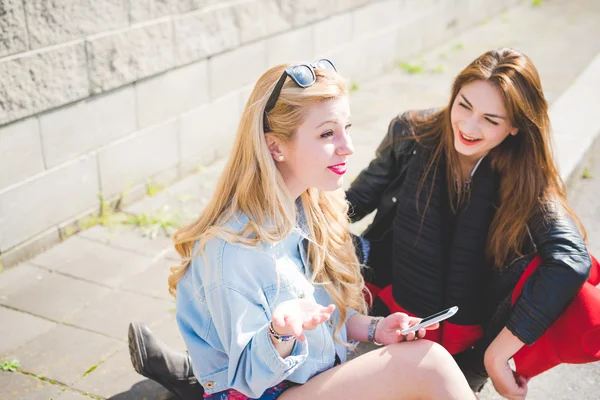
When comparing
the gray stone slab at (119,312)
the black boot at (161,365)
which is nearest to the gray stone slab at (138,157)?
the gray stone slab at (119,312)

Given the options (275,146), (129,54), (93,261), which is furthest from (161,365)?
(129,54)

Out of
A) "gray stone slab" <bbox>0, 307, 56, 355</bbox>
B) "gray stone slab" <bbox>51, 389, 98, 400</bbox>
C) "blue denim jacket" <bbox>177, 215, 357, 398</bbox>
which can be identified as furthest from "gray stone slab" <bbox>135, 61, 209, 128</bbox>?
"blue denim jacket" <bbox>177, 215, 357, 398</bbox>

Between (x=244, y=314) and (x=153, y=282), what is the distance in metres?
1.74

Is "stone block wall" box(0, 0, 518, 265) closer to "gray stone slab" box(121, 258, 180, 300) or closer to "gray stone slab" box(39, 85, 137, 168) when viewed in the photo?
"gray stone slab" box(39, 85, 137, 168)

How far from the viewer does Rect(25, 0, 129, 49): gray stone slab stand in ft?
12.4

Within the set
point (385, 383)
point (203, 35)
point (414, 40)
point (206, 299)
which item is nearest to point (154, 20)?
point (203, 35)

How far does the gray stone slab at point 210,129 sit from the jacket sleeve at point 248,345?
296 centimetres

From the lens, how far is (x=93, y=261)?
4.00m

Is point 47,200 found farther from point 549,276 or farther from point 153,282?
point 549,276

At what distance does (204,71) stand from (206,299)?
123 inches

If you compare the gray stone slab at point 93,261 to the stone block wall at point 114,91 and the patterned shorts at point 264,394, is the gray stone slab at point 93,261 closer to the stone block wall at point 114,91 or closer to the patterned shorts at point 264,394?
the stone block wall at point 114,91

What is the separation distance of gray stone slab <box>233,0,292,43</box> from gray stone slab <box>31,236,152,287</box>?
2.15 m

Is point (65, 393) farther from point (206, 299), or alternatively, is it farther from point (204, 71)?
point (204, 71)

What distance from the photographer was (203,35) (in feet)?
16.7
